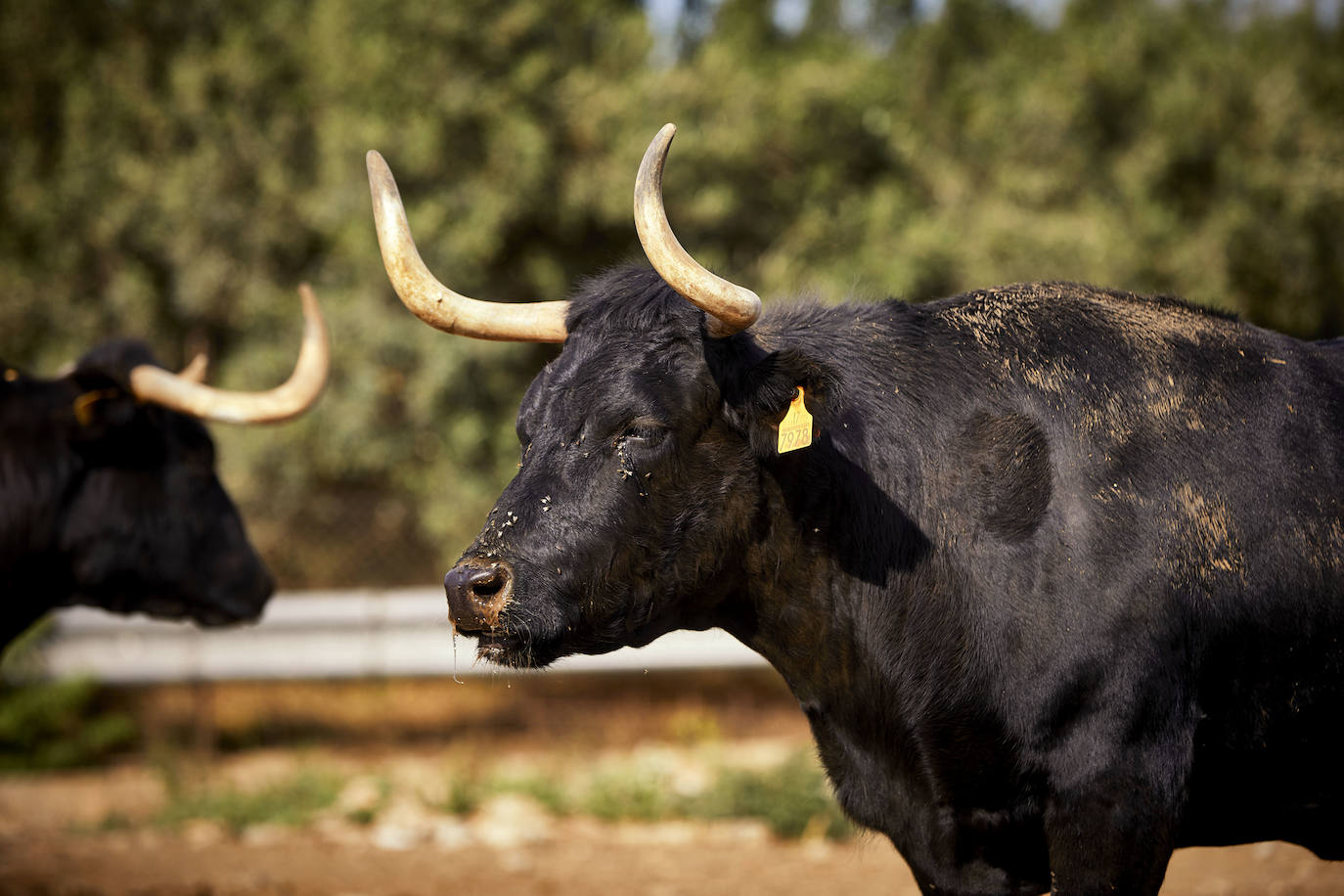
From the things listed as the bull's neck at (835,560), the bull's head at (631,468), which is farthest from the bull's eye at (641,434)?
the bull's neck at (835,560)

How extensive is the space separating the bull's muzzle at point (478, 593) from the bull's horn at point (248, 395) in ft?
9.23

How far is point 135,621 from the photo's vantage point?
8945 mm

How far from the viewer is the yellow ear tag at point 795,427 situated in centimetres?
296

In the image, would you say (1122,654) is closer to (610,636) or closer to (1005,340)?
(1005,340)

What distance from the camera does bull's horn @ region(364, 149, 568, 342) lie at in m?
3.25

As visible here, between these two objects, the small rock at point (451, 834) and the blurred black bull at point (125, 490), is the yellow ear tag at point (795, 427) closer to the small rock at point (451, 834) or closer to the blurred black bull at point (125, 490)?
the blurred black bull at point (125, 490)

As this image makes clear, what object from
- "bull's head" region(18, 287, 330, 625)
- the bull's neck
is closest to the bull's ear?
the bull's neck

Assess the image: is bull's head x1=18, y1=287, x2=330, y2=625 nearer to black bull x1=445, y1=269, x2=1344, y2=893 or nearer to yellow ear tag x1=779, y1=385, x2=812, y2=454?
black bull x1=445, y1=269, x2=1344, y2=893

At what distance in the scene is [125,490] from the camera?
17.5 ft

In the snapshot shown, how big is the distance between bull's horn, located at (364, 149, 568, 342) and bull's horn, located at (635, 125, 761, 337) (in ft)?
1.78

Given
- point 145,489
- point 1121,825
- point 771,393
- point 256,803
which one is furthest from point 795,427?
point 256,803

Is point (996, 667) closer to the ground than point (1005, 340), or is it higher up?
closer to the ground

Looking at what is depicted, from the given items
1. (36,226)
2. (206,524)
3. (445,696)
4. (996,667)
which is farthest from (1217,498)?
(36,226)

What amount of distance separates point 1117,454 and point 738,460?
0.97 m
